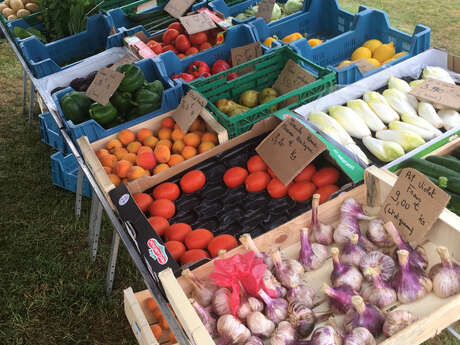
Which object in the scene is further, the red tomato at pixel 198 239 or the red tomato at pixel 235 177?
the red tomato at pixel 235 177

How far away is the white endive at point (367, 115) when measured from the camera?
2.41 meters

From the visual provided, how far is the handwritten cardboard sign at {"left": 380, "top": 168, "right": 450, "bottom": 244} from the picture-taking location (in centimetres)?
151

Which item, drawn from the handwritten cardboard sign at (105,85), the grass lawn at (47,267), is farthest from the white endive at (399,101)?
the handwritten cardboard sign at (105,85)

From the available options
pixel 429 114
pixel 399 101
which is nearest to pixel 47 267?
pixel 399 101

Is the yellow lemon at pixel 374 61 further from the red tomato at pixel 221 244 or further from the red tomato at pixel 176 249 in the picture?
the red tomato at pixel 176 249

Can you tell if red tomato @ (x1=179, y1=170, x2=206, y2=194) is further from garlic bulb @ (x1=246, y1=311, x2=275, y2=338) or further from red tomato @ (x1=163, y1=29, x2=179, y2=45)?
red tomato @ (x1=163, y1=29, x2=179, y2=45)

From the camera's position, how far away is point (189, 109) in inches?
107

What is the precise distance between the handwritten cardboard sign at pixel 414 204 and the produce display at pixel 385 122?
0.52 m

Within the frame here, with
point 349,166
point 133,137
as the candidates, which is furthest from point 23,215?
point 349,166

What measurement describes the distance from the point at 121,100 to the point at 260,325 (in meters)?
2.05

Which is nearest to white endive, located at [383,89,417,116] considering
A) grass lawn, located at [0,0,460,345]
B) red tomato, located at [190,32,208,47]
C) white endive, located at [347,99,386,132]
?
white endive, located at [347,99,386,132]

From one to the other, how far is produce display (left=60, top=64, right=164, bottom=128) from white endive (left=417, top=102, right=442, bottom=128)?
1.69 metres

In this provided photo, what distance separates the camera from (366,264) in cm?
156

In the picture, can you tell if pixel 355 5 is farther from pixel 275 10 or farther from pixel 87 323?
pixel 87 323
